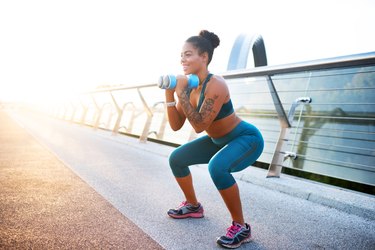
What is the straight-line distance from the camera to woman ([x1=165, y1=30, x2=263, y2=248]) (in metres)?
1.87

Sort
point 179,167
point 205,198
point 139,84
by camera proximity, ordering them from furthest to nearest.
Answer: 1. point 139,84
2. point 205,198
3. point 179,167

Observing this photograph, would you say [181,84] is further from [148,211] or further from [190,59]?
[148,211]

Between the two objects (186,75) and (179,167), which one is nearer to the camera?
(186,75)

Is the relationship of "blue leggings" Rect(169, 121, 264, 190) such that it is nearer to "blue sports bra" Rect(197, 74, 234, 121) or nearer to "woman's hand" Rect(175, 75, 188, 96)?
"blue sports bra" Rect(197, 74, 234, 121)

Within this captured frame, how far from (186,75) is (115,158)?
323cm

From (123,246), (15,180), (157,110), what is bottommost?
(15,180)

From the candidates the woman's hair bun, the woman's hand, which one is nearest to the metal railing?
the woman's hair bun

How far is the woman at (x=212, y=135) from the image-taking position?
1.87 meters

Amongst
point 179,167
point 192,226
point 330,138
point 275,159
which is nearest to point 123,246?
point 192,226

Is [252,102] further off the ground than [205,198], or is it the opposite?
[252,102]

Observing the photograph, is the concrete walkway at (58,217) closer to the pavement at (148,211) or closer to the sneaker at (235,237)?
the pavement at (148,211)

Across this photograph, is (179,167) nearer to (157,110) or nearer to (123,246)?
(123,246)

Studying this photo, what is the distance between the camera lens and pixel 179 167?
2.29 metres

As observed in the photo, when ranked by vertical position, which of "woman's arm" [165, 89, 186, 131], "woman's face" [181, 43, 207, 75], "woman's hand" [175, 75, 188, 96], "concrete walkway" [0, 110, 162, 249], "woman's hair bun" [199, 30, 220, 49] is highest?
"woman's hair bun" [199, 30, 220, 49]
